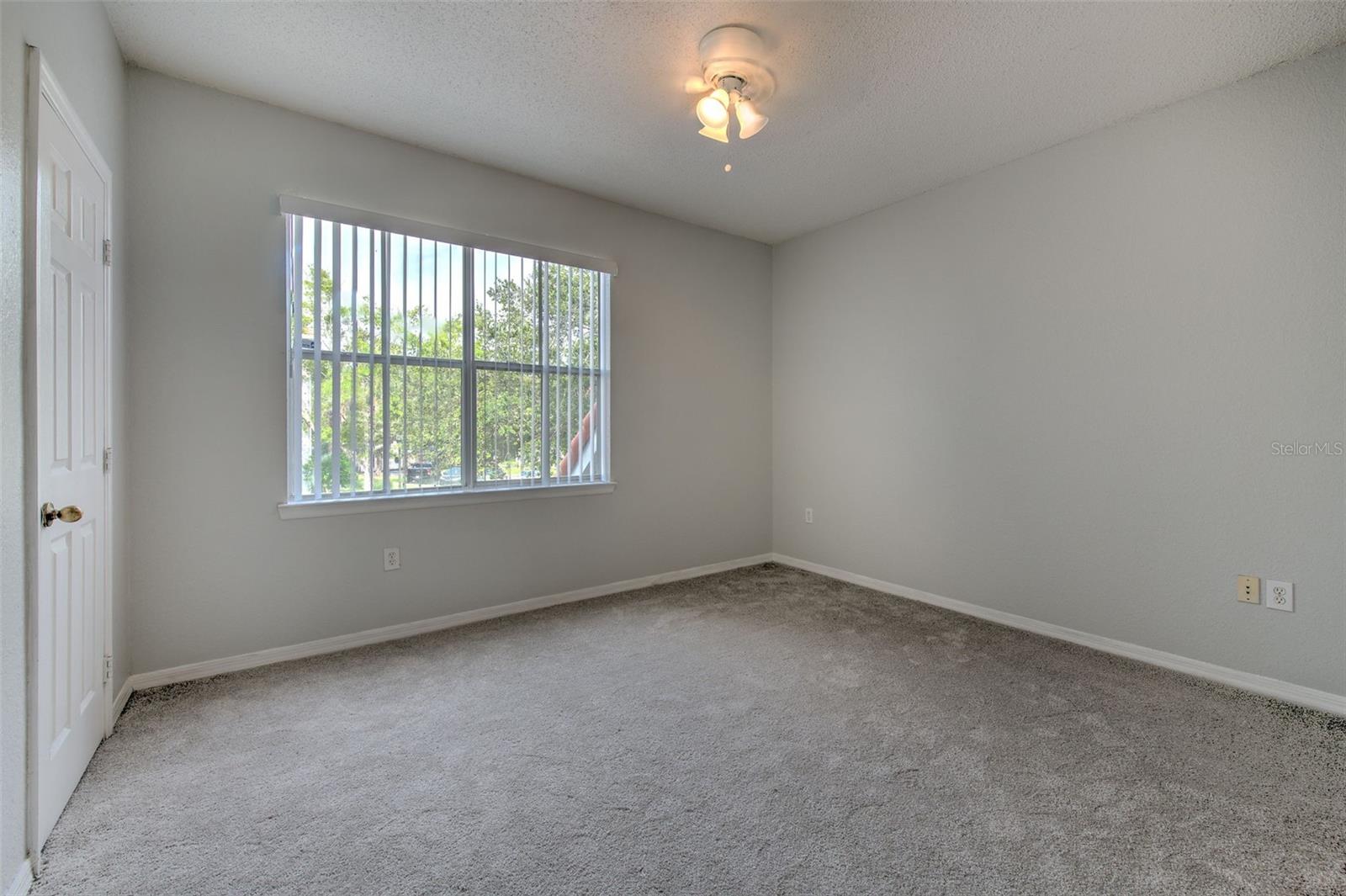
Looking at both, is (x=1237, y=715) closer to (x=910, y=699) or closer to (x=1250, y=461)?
(x=1250, y=461)

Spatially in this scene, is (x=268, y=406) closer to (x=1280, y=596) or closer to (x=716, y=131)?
(x=716, y=131)

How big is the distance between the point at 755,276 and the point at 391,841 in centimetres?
434

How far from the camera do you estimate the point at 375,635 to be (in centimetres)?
307

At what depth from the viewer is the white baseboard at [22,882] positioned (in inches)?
52.3

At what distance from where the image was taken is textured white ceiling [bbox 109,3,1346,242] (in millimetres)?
2166

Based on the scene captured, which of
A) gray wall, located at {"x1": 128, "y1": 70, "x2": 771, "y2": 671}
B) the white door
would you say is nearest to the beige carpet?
the white door

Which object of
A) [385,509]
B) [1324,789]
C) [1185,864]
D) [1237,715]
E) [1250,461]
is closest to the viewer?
[1185,864]

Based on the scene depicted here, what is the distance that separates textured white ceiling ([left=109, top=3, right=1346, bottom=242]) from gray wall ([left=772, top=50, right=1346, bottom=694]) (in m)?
0.34

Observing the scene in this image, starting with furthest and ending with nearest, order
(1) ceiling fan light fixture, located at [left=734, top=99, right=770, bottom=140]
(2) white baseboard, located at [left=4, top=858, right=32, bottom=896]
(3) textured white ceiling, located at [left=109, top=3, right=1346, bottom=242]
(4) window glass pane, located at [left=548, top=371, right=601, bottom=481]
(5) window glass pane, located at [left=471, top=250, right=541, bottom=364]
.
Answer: (4) window glass pane, located at [left=548, top=371, right=601, bottom=481]
(5) window glass pane, located at [left=471, top=250, right=541, bottom=364]
(1) ceiling fan light fixture, located at [left=734, top=99, right=770, bottom=140]
(3) textured white ceiling, located at [left=109, top=3, right=1346, bottom=242]
(2) white baseboard, located at [left=4, top=858, right=32, bottom=896]

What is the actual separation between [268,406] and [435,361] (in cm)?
82

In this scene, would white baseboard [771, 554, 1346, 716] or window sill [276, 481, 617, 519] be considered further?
window sill [276, 481, 617, 519]

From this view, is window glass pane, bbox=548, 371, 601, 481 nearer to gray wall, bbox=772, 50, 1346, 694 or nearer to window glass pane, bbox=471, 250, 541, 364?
window glass pane, bbox=471, 250, 541, 364

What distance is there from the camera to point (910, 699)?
2426 millimetres

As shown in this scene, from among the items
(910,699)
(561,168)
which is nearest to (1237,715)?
(910,699)
